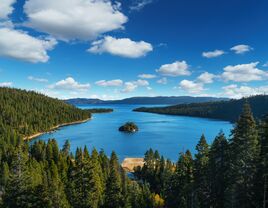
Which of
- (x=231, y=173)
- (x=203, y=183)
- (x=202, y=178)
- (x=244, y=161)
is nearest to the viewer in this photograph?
(x=244, y=161)

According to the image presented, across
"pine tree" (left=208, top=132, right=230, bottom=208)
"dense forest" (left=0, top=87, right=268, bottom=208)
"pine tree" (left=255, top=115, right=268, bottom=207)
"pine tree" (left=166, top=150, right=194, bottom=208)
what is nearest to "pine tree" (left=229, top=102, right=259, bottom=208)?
"dense forest" (left=0, top=87, right=268, bottom=208)

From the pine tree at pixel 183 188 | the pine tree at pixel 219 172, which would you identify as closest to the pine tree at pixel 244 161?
the pine tree at pixel 219 172

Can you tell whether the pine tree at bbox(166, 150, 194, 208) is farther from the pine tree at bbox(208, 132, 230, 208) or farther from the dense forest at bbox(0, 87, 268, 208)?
the pine tree at bbox(208, 132, 230, 208)

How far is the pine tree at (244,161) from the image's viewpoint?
93.7 feet

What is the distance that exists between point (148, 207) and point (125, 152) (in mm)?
81705

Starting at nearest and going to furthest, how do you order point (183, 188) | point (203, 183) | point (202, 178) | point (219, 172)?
point (219, 172) < point (203, 183) < point (202, 178) < point (183, 188)

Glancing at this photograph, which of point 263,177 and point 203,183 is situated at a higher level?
point 263,177

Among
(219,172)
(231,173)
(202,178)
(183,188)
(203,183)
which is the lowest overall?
(183,188)

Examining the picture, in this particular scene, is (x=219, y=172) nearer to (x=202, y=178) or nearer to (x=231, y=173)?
(x=231, y=173)

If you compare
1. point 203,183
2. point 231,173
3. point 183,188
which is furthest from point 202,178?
point 231,173

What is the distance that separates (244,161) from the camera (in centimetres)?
2964

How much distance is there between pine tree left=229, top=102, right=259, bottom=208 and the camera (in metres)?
28.6

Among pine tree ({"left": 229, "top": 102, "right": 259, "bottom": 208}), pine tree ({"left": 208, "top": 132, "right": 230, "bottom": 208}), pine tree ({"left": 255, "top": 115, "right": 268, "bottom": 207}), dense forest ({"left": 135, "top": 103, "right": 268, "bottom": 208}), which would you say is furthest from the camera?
pine tree ({"left": 208, "top": 132, "right": 230, "bottom": 208})

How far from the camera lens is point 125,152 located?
136 m
